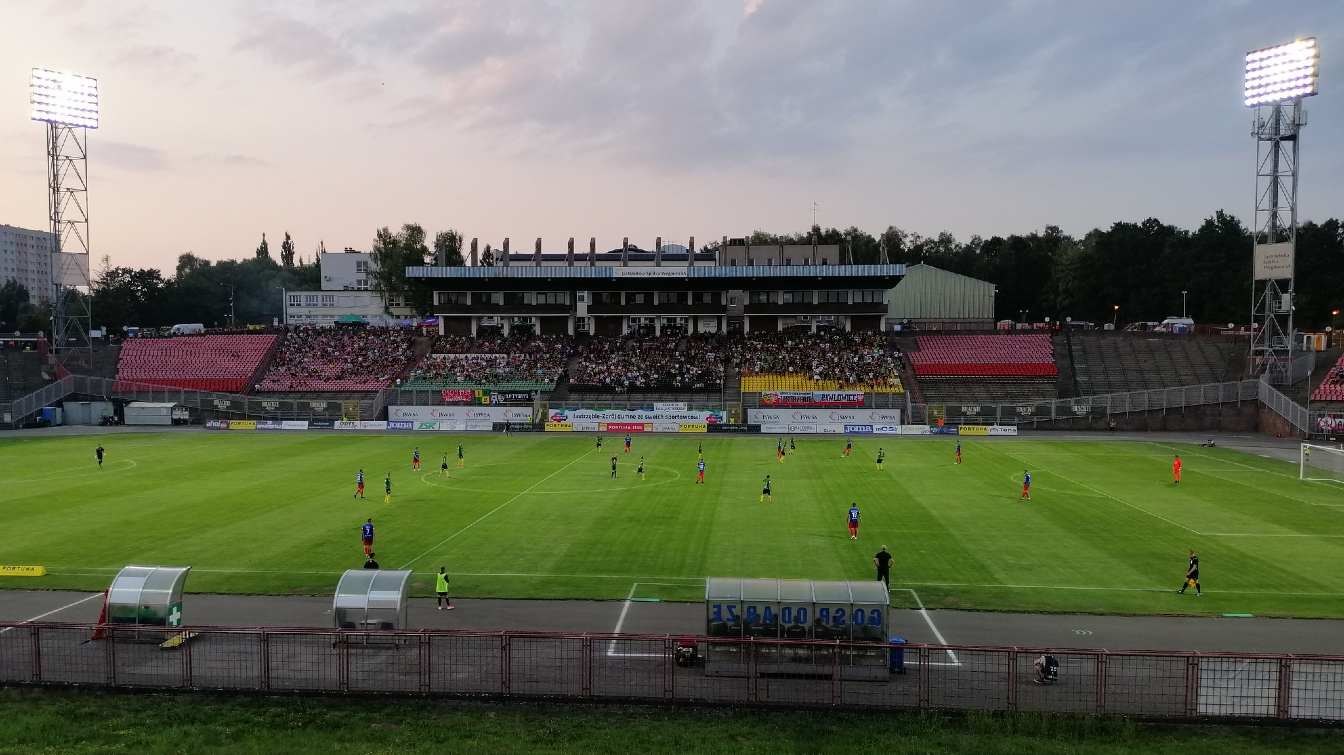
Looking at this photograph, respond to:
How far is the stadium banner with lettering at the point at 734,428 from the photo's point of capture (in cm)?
6788

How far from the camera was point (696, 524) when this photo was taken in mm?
32469

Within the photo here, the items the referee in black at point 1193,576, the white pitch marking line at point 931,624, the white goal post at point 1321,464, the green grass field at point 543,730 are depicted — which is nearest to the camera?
the green grass field at point 543,730

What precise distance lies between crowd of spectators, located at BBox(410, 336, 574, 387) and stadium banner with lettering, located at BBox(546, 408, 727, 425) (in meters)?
8.00

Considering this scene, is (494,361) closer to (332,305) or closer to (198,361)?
(198,361)

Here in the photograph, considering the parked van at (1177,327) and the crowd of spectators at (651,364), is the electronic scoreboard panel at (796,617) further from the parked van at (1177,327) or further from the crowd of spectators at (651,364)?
the parked van at (1177,327)

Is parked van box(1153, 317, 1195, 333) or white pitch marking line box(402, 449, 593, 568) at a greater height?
parked van box(1153, 317, 1195, 333)

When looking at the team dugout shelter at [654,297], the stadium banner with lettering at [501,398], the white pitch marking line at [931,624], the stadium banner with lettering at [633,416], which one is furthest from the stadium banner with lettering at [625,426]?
the white pitch marking line at [931,624]

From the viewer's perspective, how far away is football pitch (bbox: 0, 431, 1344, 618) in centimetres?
2442

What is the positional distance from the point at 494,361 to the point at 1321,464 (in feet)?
210

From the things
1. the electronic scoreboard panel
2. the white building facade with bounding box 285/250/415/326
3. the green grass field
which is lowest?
the green grass field

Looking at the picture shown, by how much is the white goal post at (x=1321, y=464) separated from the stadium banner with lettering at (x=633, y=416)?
1471 inches

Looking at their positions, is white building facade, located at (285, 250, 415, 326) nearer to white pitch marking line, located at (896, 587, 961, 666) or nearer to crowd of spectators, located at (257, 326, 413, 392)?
crowd of spectators, located at (257, 326, 413, 392)

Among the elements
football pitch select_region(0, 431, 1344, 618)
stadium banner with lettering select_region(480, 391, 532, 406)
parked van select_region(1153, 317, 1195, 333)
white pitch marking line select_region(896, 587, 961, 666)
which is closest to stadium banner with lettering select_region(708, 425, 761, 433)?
football pitch select_region(0, 431, 1344, 618)

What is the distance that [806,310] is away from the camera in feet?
298
